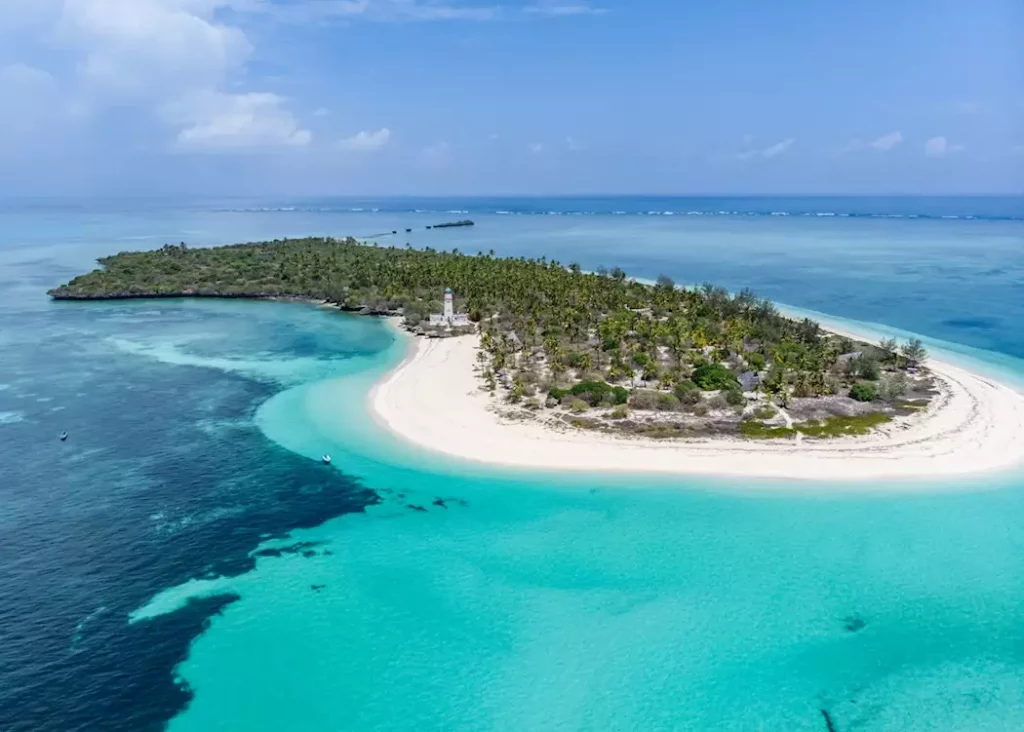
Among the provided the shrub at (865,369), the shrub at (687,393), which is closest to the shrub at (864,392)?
the shrub at (865,369)

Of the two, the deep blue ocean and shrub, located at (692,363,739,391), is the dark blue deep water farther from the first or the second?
shrub, located at (692,363,739,391)

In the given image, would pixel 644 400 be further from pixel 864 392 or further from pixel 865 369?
pixel 865 369

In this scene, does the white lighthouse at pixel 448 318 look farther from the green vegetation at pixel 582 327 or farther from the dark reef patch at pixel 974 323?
the dark reef patch at pixel 974 323

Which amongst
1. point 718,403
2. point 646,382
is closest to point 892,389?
point 718,403

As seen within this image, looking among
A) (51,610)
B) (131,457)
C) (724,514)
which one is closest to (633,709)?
(724,514)

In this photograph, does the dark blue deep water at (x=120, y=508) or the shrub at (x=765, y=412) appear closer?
the dark blue deep water at (x=120, y=508)

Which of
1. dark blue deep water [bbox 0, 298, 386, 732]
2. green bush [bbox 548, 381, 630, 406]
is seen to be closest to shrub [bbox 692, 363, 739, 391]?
green bush [bbox 548, 381, 630, 406]

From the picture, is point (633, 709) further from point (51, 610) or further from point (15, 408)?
point (15, 408)

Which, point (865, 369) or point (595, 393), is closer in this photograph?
point (595, 393)
